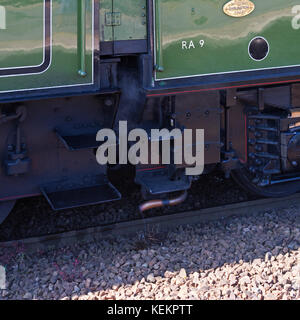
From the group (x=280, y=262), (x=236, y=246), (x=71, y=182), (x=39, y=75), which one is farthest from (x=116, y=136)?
(x=280, y=262)

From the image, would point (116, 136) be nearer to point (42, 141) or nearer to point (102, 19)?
point (42, 141)

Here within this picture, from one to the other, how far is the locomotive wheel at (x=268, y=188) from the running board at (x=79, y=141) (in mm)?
1974

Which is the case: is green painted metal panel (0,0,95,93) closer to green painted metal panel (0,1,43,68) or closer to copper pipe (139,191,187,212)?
green painted metal panel (0,1,43,68)

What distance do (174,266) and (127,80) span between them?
6.06ft

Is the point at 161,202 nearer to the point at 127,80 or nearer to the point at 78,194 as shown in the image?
the point at 78,194

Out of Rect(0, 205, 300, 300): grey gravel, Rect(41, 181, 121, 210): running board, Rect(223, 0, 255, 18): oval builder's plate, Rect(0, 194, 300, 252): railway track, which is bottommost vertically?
Rect(0, 205, 300, 300): grey gravel

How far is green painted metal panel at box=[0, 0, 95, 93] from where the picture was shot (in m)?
4.46

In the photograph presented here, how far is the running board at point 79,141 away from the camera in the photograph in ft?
16.4

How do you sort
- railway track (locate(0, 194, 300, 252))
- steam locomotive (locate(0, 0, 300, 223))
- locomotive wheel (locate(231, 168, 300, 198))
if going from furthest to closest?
locomotive wheel (locate(231, 168, 300, 198)), railway track (locate(0, 194, 300, 252)), steam locomotive (locate(0, 0, 300, 223))

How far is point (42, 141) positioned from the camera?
17.1ft

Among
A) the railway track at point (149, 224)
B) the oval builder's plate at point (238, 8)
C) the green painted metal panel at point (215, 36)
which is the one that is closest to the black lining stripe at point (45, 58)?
the green painted metal panel at point (215, 36)

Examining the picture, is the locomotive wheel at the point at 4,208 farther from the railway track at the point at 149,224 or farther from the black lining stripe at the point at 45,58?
the black lining stripe at the point at 45,58

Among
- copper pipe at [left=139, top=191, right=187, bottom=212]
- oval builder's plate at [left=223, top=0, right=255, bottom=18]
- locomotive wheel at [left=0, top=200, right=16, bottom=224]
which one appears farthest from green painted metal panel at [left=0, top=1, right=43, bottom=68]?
copper pipe at [left=139, top=191, right=187, bottom=212]

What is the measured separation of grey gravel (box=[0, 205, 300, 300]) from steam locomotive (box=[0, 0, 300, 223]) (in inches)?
21.9
